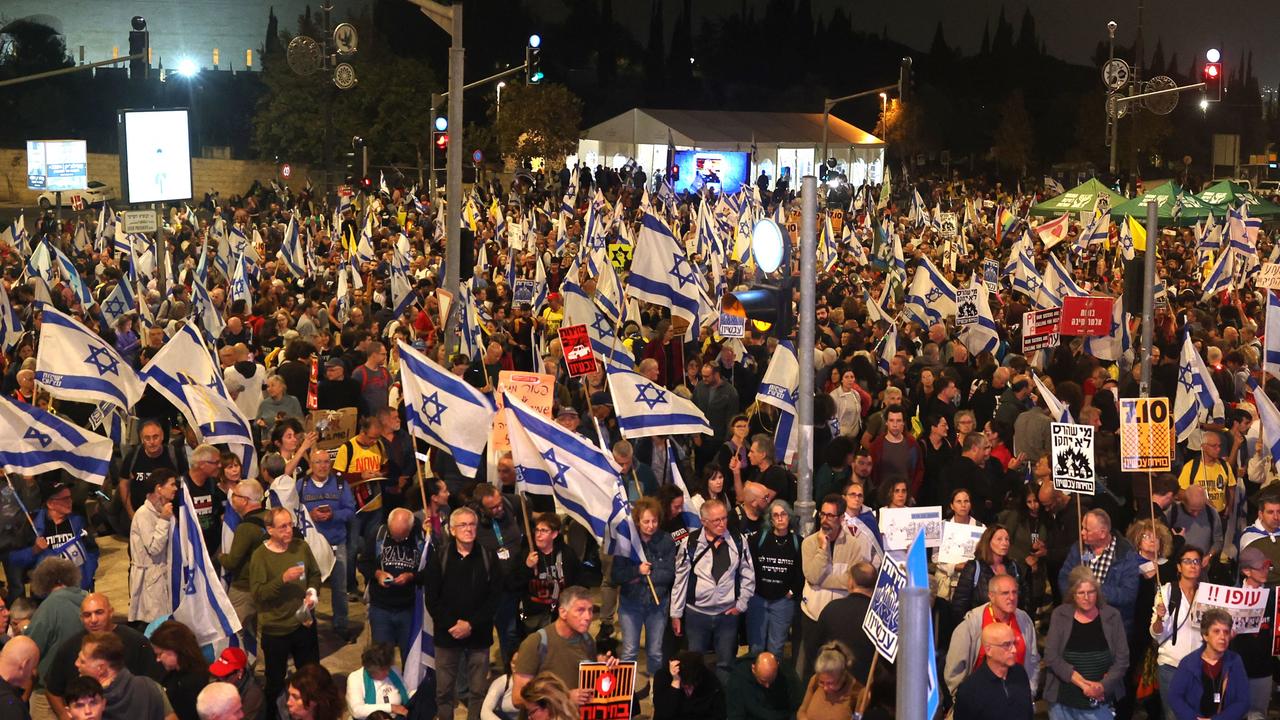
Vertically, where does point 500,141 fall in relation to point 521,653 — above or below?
above

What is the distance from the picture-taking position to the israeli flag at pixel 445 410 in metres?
11.6

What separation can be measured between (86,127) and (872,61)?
98.8 meters

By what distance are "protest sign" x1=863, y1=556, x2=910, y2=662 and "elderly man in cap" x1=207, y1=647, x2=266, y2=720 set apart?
10.6 ft

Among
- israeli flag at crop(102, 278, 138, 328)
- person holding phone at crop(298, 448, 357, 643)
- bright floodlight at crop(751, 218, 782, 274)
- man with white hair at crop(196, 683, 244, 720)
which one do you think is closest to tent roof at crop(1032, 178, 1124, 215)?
bright floodlight at crop(751, 218, 782, 274)

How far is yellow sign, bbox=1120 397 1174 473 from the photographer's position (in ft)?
→ 37.6

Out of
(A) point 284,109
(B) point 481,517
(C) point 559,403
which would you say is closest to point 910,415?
(C) point 559,403

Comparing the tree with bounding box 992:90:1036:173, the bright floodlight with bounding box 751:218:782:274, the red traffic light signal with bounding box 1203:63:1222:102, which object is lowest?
the bright floodlight with bounding box 751:218:782:274

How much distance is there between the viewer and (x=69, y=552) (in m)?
10.9

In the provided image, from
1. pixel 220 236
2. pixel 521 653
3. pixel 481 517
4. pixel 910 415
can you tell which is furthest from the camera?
pixel 220 236

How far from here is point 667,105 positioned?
132 meters

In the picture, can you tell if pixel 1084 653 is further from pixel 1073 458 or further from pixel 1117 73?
pixel 1117 73

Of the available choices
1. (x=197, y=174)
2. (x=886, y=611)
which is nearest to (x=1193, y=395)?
(x=886, y=611)

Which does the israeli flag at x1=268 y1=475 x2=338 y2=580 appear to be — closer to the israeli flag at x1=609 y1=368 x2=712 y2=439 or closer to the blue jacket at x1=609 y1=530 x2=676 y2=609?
the blue jacket at x1=609 y1=530 x2=676 y2=609

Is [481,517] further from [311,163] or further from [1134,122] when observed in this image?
[1134,122]
